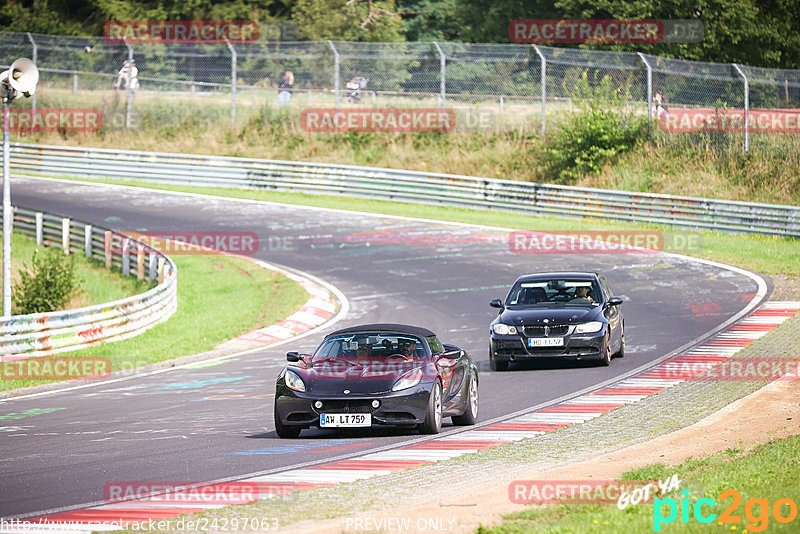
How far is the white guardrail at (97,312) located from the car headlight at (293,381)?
27.2ft

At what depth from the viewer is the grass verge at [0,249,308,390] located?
20.6m

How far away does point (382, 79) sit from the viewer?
137 feet

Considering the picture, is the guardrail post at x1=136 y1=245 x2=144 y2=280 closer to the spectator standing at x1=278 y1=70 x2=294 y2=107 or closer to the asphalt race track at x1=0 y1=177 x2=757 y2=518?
the asphalt race track at x1=0 y1=177 x2=757 y2=518

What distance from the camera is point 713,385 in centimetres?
1562

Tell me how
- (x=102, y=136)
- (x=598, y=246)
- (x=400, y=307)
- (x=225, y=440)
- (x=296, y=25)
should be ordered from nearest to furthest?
1. (x=225, y=440)
2. (x=400, y=307)
3. (x=598, y=246)
4. (x=102, y=136)
5. (x=296, y=25)

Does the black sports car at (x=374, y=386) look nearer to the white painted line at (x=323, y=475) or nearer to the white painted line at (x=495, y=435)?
the white painted line at (x=495, y=435)

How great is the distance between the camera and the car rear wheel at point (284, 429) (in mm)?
12398

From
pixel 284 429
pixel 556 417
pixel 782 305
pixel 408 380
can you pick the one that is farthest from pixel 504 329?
pixel 782 305

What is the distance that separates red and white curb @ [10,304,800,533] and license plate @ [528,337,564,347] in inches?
48.7

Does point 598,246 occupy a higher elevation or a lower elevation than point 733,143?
lower

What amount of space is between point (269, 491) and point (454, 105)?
1323 inches

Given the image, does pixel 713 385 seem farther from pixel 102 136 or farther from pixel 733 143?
pixel 102 136

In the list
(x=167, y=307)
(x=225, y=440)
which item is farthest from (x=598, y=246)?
(x=225, y=440)

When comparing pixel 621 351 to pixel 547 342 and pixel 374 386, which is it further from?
pixel 374 386
